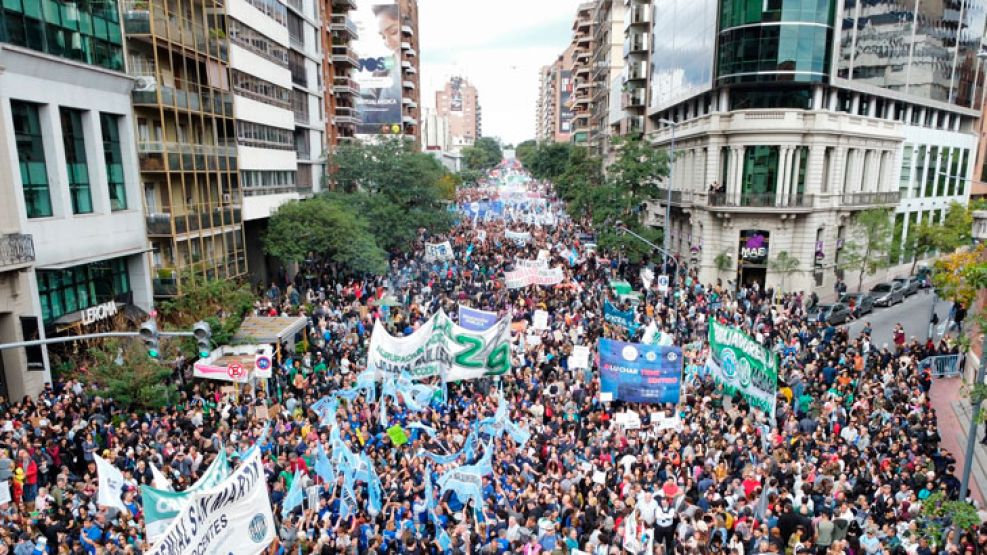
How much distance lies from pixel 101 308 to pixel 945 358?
29299mm

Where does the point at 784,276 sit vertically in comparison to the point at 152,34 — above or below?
below

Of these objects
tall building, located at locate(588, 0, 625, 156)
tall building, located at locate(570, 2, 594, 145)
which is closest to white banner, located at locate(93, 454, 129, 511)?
tall building, located at locate(588, 0, 625, 156)

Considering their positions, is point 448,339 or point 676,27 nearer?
point 448,339

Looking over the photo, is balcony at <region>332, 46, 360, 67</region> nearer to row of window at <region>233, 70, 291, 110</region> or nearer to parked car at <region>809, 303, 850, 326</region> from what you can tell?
row of window at <region>233, 70, 291, 110</region>

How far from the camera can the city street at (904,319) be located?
28.9 metres

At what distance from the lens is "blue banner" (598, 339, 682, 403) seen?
1700 cm

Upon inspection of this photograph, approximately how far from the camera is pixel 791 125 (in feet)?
116

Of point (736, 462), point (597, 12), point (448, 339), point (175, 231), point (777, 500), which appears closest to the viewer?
point (777, 500)

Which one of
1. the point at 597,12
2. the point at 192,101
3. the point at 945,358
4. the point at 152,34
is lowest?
the point at 945,358

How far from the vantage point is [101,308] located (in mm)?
23531

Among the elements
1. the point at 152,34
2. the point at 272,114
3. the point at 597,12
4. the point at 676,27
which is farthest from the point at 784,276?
the point at 597,12

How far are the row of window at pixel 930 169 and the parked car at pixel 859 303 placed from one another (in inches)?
675

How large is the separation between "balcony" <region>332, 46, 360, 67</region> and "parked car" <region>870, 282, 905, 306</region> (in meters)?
42.0

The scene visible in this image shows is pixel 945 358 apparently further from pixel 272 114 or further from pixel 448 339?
pixel 272 114
